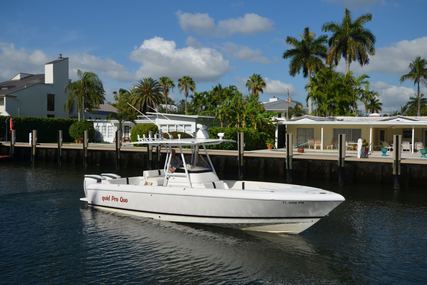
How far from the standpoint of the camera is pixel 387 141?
36938mm

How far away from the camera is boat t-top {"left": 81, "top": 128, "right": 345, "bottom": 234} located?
12531mm

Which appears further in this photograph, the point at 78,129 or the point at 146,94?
the point at 146,94

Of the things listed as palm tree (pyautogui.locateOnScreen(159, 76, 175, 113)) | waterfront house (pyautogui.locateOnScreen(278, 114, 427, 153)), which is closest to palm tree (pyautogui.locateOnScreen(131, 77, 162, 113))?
palm tree (pyautogui.locateOnScreen(159, 76, 175, 113))

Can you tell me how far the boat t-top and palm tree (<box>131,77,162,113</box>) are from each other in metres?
46.5

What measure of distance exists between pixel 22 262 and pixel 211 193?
5431mm

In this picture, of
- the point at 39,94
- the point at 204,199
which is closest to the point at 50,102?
the point at 39,94

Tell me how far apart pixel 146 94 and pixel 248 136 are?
97.4ft

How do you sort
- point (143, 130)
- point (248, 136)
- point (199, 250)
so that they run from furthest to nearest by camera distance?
point (143, 130)
point (248, 136)
point (199, 250)

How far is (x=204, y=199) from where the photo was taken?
13.5m

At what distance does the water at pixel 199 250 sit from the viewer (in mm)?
10195

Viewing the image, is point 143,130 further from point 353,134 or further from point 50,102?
point 50,102

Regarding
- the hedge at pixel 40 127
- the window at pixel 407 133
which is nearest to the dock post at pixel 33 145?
the hedge at pixel 40 127

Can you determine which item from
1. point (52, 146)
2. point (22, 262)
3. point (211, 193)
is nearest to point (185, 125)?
point (52, 146)

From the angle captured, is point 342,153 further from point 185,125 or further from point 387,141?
point 185,125
